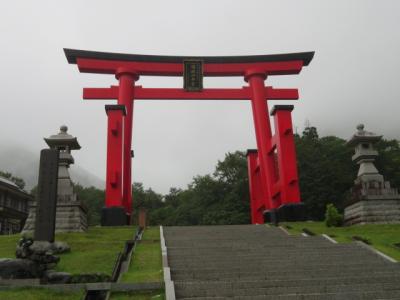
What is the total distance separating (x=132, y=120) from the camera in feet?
71.4

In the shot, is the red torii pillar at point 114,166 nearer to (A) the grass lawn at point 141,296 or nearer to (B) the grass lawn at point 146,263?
(B) the grass lawn at point 146,263

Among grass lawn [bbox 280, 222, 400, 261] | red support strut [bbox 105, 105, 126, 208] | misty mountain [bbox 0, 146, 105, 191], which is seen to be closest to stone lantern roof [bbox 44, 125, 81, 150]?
red support strut [bbox 105, 105, 126, 208]

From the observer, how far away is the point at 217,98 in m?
22.4

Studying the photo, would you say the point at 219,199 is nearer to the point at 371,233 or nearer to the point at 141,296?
the point at 371,233

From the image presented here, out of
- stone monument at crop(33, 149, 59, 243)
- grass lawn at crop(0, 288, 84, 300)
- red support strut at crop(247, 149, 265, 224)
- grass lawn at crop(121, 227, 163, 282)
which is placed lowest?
grass lawn at crop(0, 288, 84, 300)

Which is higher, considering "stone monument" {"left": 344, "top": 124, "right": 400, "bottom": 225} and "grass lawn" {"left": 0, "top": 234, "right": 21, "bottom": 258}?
"stone monument" {"left": 344, "top": 124, "right": 400, "bottom": 225}

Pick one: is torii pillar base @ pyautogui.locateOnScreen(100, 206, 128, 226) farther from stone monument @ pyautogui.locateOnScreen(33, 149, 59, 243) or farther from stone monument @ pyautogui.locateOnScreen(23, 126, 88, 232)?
stone monument @ pyautogui.locateOnScreen(33, 149, 59, 243)

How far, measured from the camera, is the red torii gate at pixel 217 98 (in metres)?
19.7

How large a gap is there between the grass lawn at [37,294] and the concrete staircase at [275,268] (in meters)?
1.69

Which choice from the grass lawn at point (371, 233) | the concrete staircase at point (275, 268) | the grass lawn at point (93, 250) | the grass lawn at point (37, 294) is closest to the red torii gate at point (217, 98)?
the grass lawn at point (371, 233)

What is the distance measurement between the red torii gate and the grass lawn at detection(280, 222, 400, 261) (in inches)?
111

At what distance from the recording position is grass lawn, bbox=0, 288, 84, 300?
7.07 metres

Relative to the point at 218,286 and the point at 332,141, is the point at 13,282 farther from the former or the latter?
the point at 332,141

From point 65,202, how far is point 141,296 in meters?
11.0
